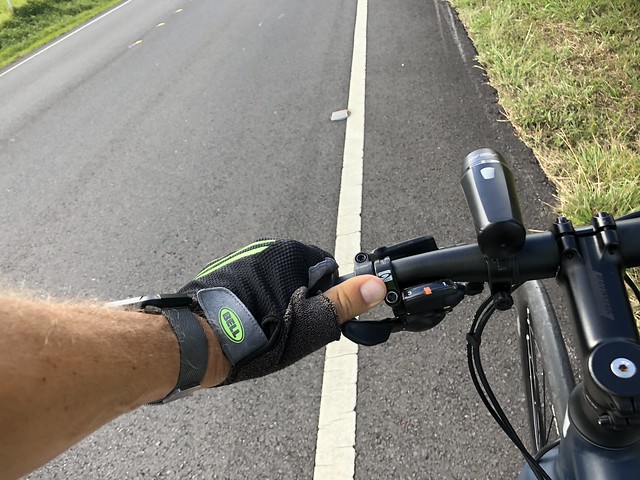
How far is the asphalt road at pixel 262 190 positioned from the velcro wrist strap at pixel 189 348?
3.57 feet

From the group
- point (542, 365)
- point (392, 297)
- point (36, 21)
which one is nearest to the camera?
point (392, 297)

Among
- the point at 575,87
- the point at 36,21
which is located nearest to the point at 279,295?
the point at 575,87

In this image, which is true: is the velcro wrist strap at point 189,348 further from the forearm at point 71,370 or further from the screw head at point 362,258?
the screw head at point 362,258

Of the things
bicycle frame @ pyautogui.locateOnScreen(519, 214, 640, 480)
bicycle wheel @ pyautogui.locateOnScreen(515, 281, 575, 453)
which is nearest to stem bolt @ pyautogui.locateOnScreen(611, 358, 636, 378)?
bicycle frame @ pyautogui.locateOnScreen(519, 214, 640, 480)

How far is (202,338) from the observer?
103 centimetres

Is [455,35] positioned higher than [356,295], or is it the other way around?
[356,295]

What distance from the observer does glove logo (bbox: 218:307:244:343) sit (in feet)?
3.40

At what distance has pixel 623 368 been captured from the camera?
2.30ft

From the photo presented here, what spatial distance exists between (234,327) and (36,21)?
18.3 metres

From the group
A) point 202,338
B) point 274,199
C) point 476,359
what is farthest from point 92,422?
point 274,199

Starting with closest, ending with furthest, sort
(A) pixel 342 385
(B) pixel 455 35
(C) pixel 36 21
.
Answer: (A) pixel 342 385 < (B) pixel 455 35 < (C) pixel 36 21

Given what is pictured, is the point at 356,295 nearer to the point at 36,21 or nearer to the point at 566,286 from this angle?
the point at 566,286

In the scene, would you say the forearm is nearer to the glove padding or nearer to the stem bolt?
the glove padding

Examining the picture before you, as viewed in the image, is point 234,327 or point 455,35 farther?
point 455,35
